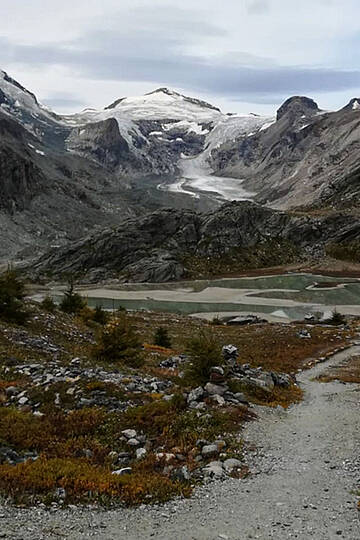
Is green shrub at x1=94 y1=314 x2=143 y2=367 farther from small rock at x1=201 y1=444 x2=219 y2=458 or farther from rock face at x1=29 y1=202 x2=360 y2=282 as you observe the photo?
rock face at x1=29 y1=202 x2=360 y2=282

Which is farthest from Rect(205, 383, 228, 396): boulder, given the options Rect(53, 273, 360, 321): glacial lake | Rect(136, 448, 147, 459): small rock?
Rect(53, 273, 360, 321): glacial lake

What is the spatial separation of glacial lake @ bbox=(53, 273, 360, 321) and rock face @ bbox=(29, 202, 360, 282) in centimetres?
1573

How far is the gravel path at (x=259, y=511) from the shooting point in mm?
8773

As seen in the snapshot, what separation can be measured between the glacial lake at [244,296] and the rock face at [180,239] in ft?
51.6

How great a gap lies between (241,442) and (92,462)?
4076mm

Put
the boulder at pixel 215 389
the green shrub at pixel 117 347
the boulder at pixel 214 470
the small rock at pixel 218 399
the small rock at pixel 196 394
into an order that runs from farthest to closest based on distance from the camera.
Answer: the green shrub at pixel 117 347, the boulder at pixel 215 389, the small rock at pixel 218 399, the small rock at pixel 196 394, the boulder at pixel 214 470

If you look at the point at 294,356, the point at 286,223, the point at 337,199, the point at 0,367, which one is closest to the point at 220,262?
the point at 286,223

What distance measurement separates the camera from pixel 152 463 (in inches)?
454

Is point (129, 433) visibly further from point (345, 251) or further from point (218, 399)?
point (345, 251)

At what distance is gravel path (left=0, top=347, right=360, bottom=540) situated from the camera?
8773mm

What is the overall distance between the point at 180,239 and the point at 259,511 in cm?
13460

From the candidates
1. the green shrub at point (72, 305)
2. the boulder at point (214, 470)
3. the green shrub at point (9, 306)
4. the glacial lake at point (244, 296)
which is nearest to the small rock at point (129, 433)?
the boulder at point (214, 470)

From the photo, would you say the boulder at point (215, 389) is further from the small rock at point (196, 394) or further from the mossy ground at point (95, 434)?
the mossy ground at point (95, 434)

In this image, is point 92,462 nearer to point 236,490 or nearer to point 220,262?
point 236,490
